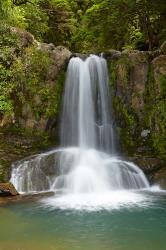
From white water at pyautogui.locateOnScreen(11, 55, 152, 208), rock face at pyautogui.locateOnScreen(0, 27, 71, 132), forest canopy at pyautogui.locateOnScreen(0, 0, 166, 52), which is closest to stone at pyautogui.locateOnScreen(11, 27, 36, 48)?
rock face at pyautogui.locateOnScreen(0, 27, 71, 132)

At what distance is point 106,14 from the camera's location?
62.4 ft

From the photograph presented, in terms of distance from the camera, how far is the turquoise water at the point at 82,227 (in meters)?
8.47

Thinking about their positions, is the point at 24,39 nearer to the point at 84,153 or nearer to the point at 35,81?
the point at 35,81

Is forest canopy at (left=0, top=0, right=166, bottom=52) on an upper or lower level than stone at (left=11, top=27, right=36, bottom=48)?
upper

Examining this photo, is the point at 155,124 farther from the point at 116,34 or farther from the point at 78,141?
the point at 116,34

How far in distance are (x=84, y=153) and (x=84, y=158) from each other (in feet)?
1.94

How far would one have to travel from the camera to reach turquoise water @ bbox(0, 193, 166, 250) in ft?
27.8

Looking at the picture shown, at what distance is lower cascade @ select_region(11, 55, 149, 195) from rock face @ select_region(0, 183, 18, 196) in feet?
2.48

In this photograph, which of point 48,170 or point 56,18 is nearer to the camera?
point 48,170

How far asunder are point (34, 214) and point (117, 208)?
236 centimetres

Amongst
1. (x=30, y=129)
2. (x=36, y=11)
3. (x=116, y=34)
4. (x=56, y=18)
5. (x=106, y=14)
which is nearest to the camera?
(x=30, y=129)

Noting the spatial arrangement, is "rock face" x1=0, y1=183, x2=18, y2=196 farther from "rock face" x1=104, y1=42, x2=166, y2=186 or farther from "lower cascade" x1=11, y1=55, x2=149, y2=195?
"rock face" x1=104, y1=42, x2=166, y2=186

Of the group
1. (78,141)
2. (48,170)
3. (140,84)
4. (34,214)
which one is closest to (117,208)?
(34,214)

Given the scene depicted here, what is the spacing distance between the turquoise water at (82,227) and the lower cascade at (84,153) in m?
2.16
